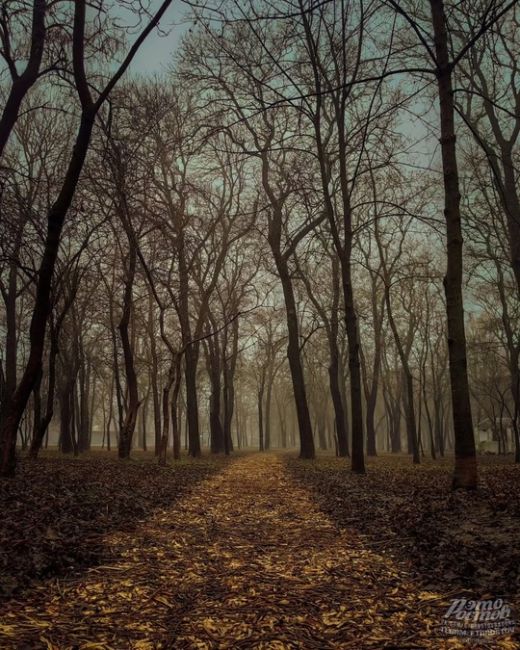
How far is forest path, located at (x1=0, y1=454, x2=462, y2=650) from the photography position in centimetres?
304

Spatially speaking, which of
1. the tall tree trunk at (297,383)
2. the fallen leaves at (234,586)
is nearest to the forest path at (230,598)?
the fallen leaves at (234,586)

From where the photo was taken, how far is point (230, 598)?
3764mm

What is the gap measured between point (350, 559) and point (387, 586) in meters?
0.87

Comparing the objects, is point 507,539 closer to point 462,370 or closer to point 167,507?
point 462,370

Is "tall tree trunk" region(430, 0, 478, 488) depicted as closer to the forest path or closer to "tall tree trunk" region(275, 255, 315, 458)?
the forest path

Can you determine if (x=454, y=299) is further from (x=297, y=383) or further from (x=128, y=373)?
(x=128, y=373)

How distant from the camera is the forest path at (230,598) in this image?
3.04 m

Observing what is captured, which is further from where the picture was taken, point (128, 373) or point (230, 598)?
point (128, 373)

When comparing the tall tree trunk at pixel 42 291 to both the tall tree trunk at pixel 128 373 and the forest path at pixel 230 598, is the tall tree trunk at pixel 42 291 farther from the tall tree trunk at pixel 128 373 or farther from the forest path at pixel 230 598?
the tall tree trunk at pixel 128 373

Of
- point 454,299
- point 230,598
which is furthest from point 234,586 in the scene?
point 454,299

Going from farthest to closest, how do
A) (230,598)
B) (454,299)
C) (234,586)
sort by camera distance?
(454,299) < (234,586) < (230,598)

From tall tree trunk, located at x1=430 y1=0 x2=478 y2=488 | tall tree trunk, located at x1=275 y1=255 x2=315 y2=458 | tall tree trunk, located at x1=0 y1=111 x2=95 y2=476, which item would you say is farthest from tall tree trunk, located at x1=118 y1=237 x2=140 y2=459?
tall tree trunk, located at x1=430 y1=0 x2=478 y2=488

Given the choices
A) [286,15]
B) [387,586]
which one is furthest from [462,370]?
[286,15]

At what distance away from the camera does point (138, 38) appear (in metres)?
8.36
